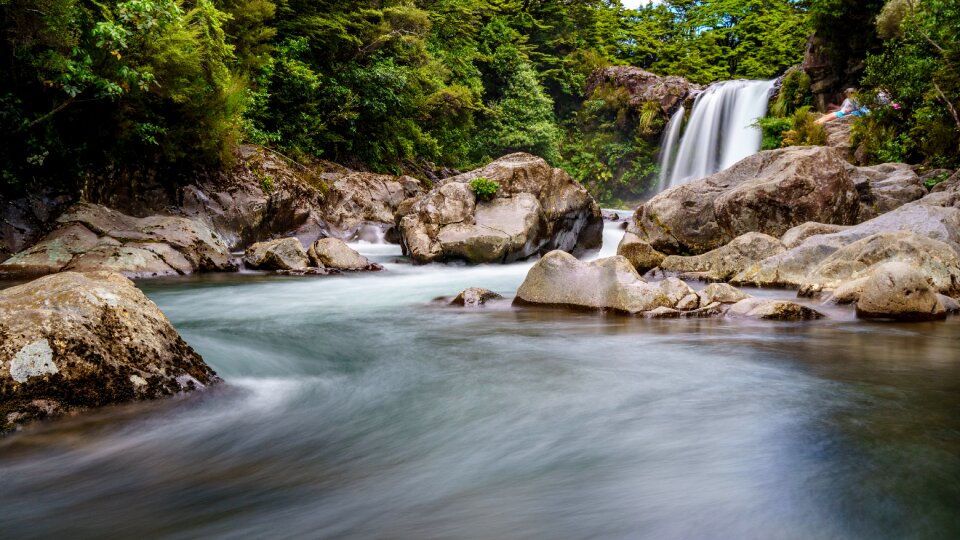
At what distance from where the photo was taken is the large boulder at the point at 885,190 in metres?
11.4

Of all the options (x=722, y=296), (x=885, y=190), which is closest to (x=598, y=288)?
(x=722, y=296)

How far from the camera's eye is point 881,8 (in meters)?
18.0

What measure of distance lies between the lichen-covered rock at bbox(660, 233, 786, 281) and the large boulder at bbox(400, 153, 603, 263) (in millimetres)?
3670

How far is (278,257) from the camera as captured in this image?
35.6 ft

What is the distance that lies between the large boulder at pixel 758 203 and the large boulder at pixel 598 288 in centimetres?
432

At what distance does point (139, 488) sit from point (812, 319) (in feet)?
19.2

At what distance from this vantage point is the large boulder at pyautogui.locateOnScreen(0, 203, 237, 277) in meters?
9.03

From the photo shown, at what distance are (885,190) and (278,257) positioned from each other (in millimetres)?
11343

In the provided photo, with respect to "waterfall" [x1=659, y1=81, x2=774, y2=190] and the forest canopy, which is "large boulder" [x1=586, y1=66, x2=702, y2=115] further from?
"waterfall" [x1=659, y1=81, x2=774, y2=190]

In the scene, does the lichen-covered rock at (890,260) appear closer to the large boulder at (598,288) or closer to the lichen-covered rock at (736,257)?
the lichen-covered rock at (736,257)

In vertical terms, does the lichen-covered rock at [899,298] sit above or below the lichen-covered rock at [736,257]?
below

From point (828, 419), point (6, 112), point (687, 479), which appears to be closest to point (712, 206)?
point (828, 419)

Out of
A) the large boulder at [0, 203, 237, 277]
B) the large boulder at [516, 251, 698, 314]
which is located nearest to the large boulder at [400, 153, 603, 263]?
the large boulder at [0, 203, 237, 277]

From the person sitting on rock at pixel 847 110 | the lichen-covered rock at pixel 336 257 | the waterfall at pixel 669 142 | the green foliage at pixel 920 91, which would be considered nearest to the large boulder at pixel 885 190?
the green foliage at pixel 920 91
